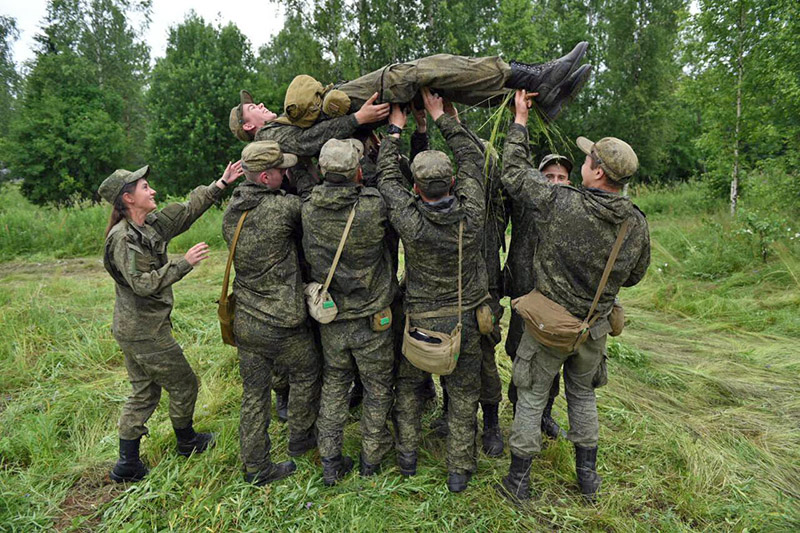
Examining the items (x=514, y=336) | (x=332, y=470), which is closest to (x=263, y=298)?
(x=332, y=470)

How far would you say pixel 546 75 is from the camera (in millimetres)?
3314

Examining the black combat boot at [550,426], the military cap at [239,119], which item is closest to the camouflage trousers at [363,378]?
the black combat boot at [550,426]

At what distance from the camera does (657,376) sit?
16.5 feet

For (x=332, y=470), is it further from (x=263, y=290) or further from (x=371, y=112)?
(x=371, y=112)

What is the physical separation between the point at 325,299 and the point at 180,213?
53.6 inches

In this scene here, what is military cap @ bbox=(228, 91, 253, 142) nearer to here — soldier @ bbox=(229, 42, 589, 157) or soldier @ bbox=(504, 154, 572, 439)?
soldier @ bbox=(229, 42, 589, 157)

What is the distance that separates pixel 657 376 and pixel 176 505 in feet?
15.7

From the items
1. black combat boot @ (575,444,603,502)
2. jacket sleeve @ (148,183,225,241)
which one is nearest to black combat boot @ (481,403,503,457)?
black combat boot @ (575,444,603,502)

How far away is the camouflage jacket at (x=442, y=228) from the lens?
3068 mm

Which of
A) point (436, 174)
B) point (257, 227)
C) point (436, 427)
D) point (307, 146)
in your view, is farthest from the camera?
point (436, 427)

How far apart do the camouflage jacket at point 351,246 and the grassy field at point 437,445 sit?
1.35m

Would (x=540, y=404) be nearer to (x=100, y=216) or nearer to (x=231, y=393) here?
(x=231, y=393)

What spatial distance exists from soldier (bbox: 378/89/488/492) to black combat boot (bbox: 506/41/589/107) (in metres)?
0.60

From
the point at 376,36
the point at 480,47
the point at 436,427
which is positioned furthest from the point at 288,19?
the point at 436,427
